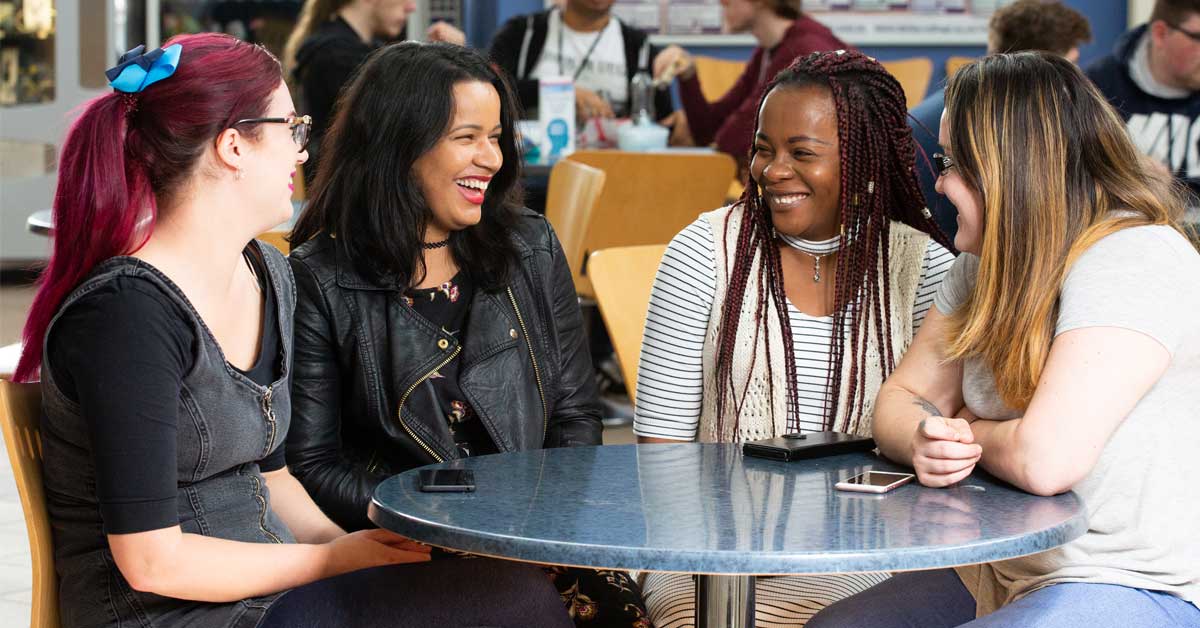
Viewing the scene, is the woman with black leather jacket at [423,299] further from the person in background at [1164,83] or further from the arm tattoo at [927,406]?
the person in background at [1164,83]

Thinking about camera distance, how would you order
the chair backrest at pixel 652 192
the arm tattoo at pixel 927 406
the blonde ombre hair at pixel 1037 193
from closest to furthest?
1. the blonde ombre hair at pixel 1037 193
2. the arm tattoo at pixel 927 406
3. the chair backrest at pixel 652 192

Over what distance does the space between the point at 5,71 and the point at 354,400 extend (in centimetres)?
626

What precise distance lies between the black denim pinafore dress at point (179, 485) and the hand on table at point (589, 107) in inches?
142

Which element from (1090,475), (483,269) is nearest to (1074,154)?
(1090,475)

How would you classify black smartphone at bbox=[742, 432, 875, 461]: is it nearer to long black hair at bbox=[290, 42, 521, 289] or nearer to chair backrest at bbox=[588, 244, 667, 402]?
long black hair at bbox=[290, 42, 521, 289]

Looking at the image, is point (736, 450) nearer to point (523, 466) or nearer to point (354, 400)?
point (523, 466)

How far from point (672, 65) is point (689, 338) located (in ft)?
10.9

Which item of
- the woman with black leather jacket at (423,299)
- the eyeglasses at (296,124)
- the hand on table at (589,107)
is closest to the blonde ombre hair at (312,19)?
the hand on table at (589,107)

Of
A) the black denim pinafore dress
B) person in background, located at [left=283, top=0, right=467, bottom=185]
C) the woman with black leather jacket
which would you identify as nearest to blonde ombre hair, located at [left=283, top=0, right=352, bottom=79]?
person in background, located at [left=283, top=0, right=467, bottom=185]

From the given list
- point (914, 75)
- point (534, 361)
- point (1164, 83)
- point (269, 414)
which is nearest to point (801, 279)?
point (534, 361)

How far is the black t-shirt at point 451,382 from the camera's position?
2.14 m

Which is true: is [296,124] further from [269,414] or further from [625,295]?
[625,295]

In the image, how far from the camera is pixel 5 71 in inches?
295

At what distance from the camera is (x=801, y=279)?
87.0 inches
